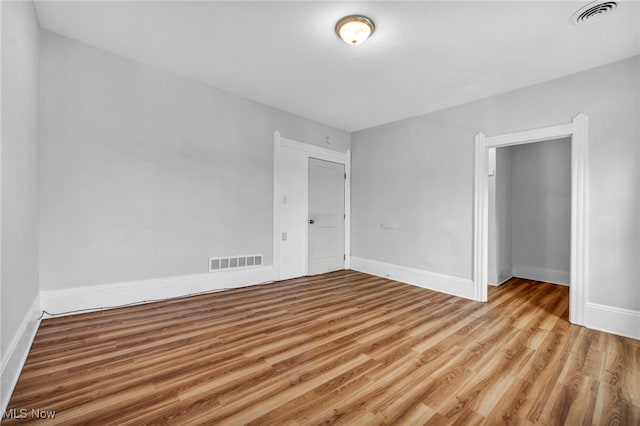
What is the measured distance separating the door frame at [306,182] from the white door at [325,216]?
0.08m

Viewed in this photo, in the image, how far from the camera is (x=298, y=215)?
451 centimetres

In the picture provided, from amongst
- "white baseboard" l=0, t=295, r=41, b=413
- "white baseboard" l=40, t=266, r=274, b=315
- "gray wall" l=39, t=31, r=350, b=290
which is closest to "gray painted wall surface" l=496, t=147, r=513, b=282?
"gray wall" l=39, t=31, r=350, b=290

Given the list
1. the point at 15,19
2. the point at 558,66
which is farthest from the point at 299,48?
the point at 558,66

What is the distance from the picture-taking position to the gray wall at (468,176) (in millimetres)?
2609

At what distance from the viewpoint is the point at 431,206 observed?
410 centimetres

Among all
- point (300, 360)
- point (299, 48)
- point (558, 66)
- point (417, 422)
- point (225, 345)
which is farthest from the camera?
point (558, 66)

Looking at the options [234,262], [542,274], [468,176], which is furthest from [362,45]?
[542,274]

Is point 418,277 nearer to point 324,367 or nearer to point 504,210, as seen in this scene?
point 504,210

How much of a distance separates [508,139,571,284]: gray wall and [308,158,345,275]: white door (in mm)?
3227

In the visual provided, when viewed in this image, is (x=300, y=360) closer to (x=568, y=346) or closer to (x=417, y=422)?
(x=417, y=422)

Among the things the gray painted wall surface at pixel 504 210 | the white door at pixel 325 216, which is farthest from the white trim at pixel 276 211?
the gray painted wall surface at pixel 504 210

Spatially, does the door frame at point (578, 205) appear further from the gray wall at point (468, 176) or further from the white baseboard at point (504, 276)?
the white baseboard at point (504, 276)

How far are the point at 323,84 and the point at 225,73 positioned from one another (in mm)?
1190

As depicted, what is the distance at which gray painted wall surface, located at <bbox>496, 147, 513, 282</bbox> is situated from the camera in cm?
451
